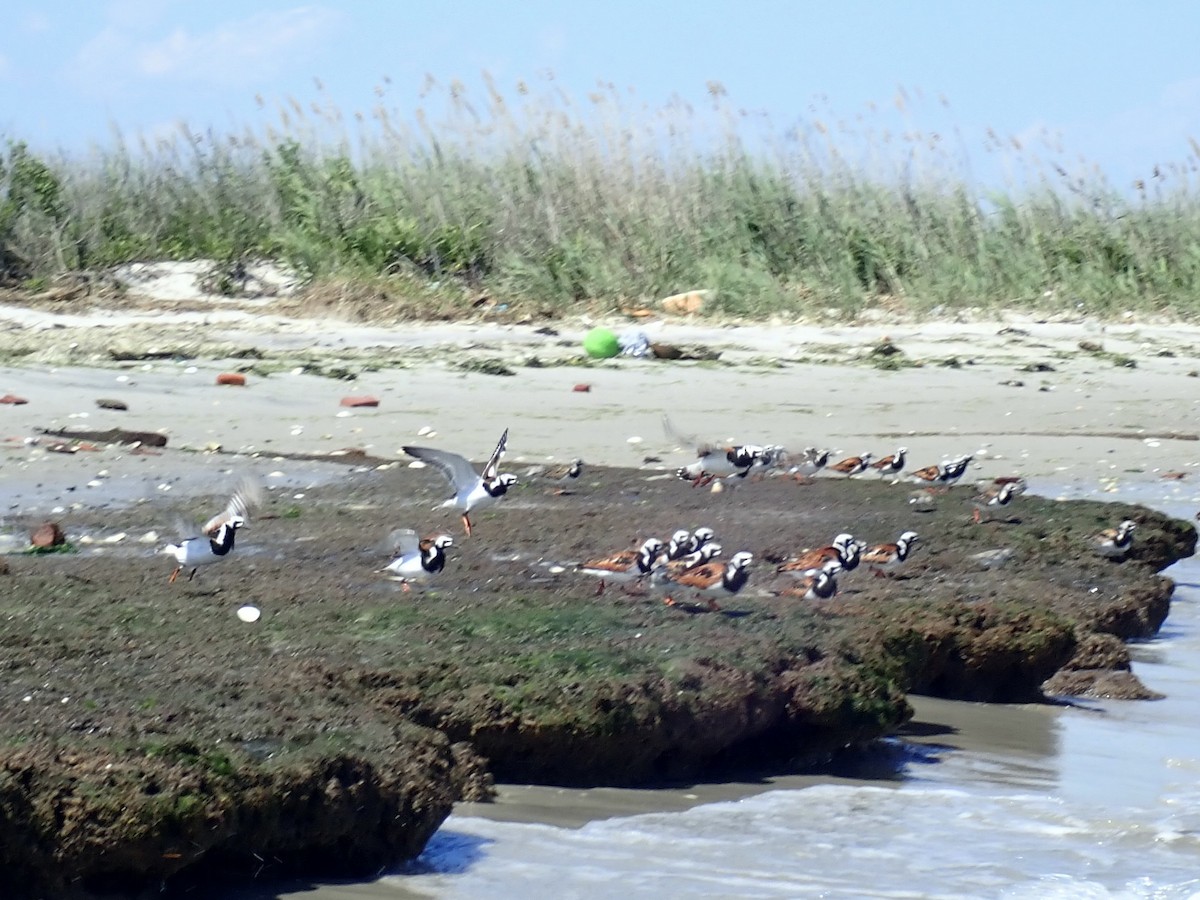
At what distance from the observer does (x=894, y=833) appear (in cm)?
459

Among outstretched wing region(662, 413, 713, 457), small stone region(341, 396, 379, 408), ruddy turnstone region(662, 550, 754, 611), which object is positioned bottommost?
ruddy turnstone region(662, 550, 754, 611)

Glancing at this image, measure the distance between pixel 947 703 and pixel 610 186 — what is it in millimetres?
13302

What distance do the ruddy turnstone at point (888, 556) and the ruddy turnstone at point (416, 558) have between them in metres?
1.67

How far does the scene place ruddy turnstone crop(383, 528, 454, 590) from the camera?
645 centimetres

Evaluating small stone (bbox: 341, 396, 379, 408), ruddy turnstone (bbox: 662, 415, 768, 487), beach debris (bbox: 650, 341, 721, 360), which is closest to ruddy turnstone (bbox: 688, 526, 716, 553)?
ruddy turnstone (bbox: 662, 415, 768, 487)

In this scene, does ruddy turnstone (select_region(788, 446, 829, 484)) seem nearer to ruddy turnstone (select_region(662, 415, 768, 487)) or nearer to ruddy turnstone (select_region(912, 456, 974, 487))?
ruddy turnstone (select_region(662, 415, 768, 487))

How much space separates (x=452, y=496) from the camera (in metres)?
9.11

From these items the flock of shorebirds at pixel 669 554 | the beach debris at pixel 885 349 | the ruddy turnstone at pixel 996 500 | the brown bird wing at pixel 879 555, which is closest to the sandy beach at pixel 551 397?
the beach debris at pixel 885 349

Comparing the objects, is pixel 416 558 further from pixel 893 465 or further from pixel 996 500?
pixel 893 465

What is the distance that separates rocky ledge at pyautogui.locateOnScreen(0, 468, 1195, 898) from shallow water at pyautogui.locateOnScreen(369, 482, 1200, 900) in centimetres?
16

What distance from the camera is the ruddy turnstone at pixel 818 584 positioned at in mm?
6457

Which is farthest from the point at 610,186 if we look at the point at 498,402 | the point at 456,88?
the point at 498,402

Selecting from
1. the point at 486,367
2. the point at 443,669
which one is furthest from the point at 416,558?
the point at 486,367

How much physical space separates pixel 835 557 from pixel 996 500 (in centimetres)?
170
